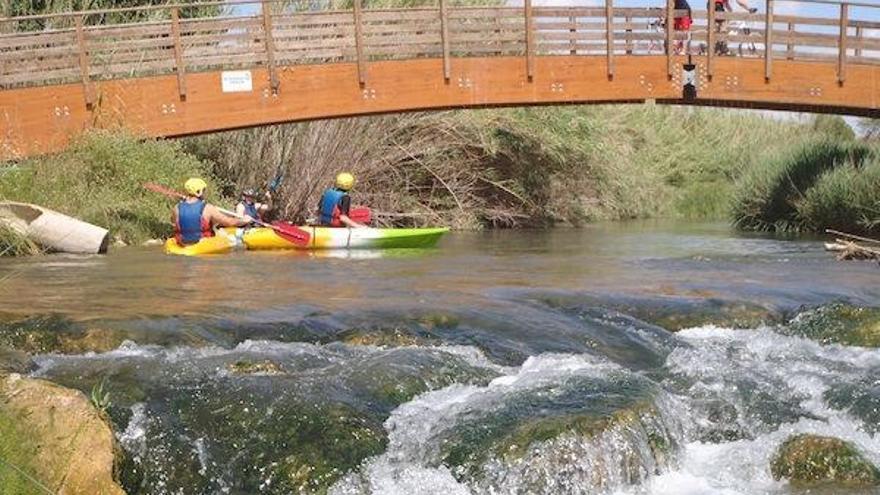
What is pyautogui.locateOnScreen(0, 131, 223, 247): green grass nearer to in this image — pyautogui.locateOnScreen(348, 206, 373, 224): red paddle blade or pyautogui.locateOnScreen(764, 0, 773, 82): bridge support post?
pyautogui.locateOnScreen(348, 206, 373, 224): red paddle blade

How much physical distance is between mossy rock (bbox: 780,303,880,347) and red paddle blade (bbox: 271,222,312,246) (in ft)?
29.1

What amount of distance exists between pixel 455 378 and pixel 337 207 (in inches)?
432

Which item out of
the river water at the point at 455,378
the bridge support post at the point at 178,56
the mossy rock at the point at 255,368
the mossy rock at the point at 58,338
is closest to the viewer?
the river water at the point at 455,378

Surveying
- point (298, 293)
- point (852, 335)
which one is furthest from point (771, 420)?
point (298, 293)

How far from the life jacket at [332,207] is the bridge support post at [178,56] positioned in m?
3.78

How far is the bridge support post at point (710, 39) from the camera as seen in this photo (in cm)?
2236

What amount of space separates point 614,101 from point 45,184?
398 inches

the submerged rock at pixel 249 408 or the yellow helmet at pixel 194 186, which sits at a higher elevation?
the submerged rock at pixel 249 408

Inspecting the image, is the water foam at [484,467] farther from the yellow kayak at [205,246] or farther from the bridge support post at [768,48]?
the bridge support post at [768,48]

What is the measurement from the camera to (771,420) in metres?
6.78

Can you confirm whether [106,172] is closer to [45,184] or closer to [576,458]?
[45,184]

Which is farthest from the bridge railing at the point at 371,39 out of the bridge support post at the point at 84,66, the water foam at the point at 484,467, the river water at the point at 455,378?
the water foam at the point at 484,467

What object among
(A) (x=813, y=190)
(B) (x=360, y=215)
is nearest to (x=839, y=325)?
(B) (x=360, y=215)

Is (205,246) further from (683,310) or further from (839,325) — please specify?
(839,325)
